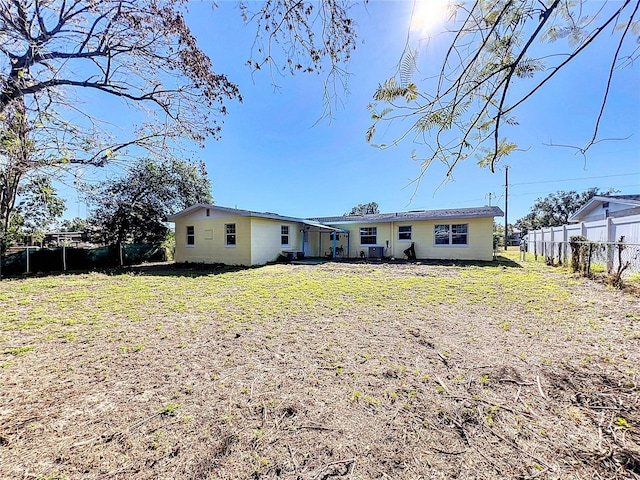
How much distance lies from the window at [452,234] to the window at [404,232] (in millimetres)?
1421

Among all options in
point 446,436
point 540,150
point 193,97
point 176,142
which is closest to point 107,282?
point 176,142

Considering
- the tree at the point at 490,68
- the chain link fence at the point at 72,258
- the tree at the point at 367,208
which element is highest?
the tree at the point at 367,208

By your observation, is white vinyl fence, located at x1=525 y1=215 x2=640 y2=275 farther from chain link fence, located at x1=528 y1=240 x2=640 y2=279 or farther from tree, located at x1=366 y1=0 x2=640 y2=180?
tree, located at x1=366 y1=0 x2=640 y2=180

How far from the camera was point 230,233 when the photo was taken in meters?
12.6

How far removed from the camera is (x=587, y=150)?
5.67 feet

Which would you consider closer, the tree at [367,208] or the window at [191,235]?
the window at [191,235]

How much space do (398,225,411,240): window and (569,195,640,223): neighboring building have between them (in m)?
8.84

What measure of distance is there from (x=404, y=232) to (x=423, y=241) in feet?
3.79

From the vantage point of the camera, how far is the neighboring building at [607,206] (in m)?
12.5

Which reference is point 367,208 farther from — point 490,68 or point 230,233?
point 490,68

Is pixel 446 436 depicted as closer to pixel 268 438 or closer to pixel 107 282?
pixel 268 438

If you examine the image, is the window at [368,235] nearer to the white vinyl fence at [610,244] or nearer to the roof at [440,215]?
the roof at [440,215]

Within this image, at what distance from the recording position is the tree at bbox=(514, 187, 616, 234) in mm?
34297

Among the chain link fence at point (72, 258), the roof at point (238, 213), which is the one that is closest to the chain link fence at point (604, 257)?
the roof at point (238, 213)
